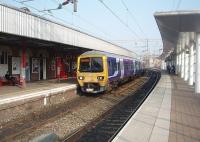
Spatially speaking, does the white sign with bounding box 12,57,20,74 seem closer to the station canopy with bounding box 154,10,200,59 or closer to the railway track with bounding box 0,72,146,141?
the railway track with bounding box 0,72,146,141

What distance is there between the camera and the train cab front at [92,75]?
17.7 m

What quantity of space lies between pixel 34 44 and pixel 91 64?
571cm

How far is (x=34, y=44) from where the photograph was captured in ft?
70.9

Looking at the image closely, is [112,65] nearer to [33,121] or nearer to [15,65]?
[15,65]

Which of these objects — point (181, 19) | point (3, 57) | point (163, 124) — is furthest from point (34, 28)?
point (163, 124)

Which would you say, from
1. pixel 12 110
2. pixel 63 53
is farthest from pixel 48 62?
pixel 12 110

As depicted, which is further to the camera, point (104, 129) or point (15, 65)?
point (15, 65)

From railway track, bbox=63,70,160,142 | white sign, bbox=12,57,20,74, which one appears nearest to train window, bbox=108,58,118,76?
railway track, bbox=63,70,160,142

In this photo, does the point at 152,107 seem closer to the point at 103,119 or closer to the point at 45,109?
the point at 103,119

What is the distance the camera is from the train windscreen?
17.8 metres

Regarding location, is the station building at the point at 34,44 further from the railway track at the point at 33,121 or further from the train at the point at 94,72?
the railway track at the point at 33,121

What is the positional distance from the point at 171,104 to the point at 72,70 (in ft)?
70.7

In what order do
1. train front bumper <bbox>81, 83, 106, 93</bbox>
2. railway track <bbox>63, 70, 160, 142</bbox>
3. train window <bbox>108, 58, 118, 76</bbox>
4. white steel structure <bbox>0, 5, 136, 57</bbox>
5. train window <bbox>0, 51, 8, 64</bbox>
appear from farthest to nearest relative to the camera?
train window <bbox>0, 51, 8, 64</bbox>, train window <bbox>108, 58, 118, 76</bbox>, train front bumper <bbox>81, 83, 106, 93</bbox>, white steel structure <bbox>0, 5, 136, 57</bbox>, railway track <bbox>63, 70, 160, 142</bbox>

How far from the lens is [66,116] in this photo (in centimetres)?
1229
